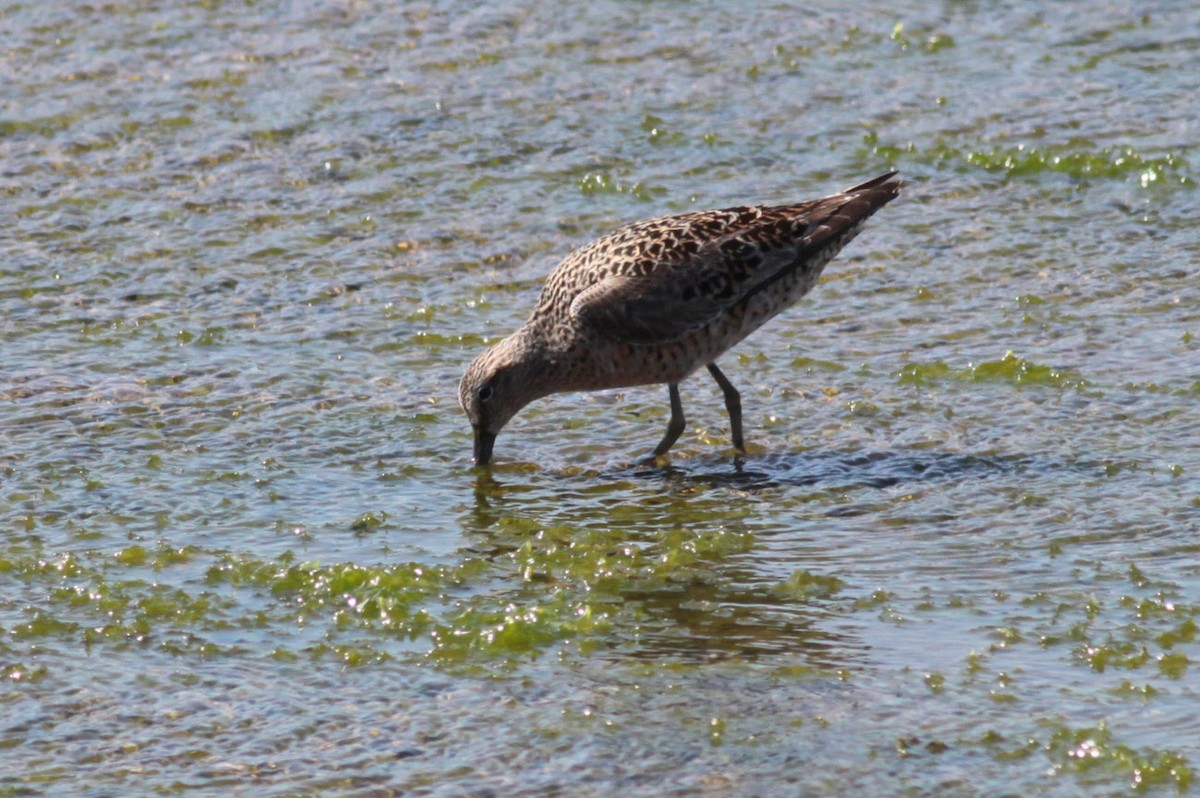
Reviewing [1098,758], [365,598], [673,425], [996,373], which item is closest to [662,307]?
[673,425]

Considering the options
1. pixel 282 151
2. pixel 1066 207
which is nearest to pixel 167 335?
pixel 282 151

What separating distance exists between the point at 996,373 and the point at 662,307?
151cm

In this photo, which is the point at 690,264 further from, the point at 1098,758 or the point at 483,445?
the point at 1098,758

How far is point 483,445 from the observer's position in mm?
7738

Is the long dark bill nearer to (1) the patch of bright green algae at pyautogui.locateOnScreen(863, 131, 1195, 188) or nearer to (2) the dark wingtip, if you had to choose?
(2) the dark wingtip

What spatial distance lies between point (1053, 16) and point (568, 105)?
3470 millimetres

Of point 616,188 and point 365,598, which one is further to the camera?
point 616,188

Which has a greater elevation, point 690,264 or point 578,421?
point 690,264

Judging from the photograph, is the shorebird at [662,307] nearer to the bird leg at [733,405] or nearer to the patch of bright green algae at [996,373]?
the bird leg at [733,405]

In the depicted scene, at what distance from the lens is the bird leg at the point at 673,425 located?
7.88m

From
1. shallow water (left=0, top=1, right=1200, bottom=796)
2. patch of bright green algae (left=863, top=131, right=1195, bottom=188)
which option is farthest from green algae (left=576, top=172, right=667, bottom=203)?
patch of bright green algae (left=863, top=131, right=1195, bottom=188)

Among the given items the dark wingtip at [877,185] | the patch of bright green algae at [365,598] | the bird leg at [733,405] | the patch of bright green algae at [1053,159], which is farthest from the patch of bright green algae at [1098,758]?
the patch of bright green algae at [1053,159]

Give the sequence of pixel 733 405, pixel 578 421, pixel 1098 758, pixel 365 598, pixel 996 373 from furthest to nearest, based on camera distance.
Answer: pixel 578 421 < pixel 996 373 < pixel 733 405 < pixel 365 598 < pixel 1098 758

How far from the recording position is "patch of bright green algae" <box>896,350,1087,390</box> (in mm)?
8047
